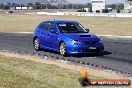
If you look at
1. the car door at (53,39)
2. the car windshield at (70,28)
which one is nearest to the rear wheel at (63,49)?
the car door at (53,39)

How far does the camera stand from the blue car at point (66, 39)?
1738 cm

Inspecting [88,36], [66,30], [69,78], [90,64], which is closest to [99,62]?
[90,64]

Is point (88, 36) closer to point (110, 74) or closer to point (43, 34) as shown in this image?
point (43, 34)

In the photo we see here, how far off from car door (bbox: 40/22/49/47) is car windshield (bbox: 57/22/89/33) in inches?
34.2

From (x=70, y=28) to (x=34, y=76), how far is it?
7189mm

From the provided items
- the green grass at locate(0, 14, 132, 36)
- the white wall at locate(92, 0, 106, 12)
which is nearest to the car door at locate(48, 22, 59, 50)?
the green grass at locate(0, 14, 132, 36)

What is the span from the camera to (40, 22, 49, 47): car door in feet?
63.5

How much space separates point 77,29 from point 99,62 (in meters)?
3.26

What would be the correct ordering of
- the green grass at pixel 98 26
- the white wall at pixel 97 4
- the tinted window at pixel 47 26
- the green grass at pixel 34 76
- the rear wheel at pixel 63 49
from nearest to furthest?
the green grass at pixel 34 76, the rear wheel at pixel 63 49, the tinted window at pixel 47 26, the green grass at pixel 98 26, the white wall at pixel 97 4

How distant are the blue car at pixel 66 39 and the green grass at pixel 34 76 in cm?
300

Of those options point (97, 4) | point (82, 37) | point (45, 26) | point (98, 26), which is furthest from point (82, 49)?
point (97, 4)

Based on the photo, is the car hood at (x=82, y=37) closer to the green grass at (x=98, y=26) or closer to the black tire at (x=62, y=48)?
the black tire at (x=62, y=48)

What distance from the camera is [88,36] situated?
57.7 ft

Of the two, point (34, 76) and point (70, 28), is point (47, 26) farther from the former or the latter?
point (34, 76)
